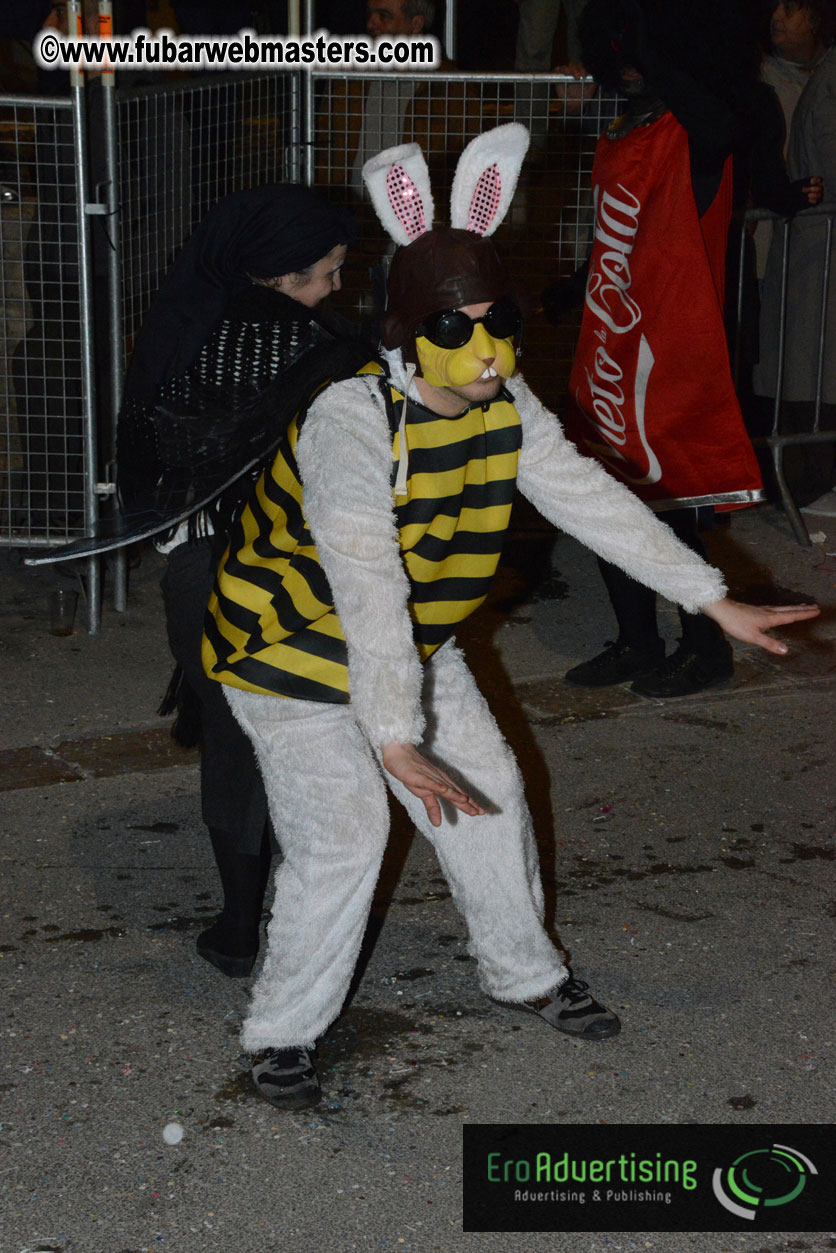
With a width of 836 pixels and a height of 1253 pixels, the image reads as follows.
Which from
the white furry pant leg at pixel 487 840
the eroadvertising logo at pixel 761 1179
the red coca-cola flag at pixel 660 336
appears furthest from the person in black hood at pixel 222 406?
the red coca-cola flag at pixel 660 336

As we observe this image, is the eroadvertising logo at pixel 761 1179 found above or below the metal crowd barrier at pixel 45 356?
below

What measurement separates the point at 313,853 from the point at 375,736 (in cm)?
40

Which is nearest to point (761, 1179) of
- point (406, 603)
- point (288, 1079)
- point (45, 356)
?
point (288, 1079)

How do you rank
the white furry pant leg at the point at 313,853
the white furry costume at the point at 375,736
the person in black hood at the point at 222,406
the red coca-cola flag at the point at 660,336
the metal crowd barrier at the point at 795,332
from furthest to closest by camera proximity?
the metal crowd barrier at the point at 795,332
the red coca-cola flag at the point at 660,336
the person in black hood at the point at 222,406
the white furry pant leg at the point at 313,853
the white furry costume at the point at 375,736

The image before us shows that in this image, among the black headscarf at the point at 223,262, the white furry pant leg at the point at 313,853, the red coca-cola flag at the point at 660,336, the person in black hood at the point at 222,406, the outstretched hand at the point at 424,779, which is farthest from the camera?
the red coca-cola flag at the point at 660,336

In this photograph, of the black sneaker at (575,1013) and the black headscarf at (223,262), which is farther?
the black headscarf at (223,262)

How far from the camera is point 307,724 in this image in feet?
10.6

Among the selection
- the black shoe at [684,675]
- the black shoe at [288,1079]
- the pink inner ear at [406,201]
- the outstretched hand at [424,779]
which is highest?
the pink inner ear at [406,201]

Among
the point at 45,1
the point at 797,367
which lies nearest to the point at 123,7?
the point at 45,1

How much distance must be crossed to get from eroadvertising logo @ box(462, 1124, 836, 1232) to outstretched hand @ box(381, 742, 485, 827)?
2.48 ft

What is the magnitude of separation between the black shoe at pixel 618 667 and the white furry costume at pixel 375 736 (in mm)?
2106

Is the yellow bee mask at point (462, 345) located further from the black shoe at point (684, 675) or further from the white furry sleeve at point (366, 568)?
the black shoe at point (684, 675)

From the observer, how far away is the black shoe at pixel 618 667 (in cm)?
556

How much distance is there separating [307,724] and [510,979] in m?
0.78
